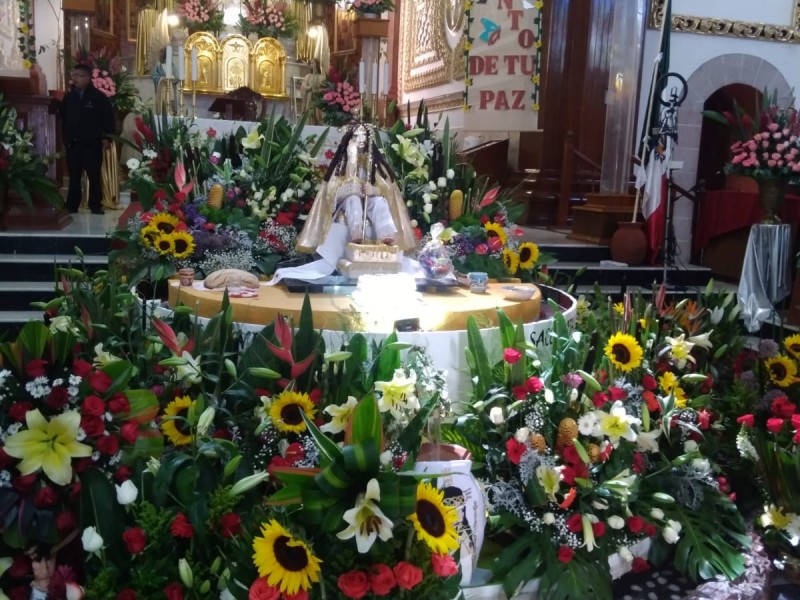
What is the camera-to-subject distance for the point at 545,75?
977 centimetres

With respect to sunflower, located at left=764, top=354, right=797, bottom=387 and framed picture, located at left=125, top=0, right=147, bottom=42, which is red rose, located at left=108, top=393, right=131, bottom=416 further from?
framed picture, located at left=125, top=0, right=147, bottom=42

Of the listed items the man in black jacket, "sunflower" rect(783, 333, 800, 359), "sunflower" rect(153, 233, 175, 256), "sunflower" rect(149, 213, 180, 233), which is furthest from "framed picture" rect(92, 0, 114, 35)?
"sunflower" rect(783, 333, 800, 359)

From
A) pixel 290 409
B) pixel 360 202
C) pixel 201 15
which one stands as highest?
pixel 201 15

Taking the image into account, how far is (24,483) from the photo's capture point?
1904 millimetres

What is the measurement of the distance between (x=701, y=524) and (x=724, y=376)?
0.95 meters

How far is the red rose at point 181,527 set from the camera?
201 centimetres

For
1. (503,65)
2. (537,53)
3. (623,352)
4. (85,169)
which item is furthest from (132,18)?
(623,352)

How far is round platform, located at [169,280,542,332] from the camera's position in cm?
340

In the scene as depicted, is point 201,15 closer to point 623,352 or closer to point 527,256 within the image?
point 527,256

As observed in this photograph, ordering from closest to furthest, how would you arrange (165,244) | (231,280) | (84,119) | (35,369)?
(35,369)
(231,280)
(165,244)
(84,119)

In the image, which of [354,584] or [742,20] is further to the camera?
[742,20]

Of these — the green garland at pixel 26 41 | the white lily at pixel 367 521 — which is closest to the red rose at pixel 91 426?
the white lily at pixel 367 521

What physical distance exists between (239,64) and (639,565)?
10415 millimetres

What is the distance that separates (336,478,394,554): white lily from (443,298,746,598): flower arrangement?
79cm
